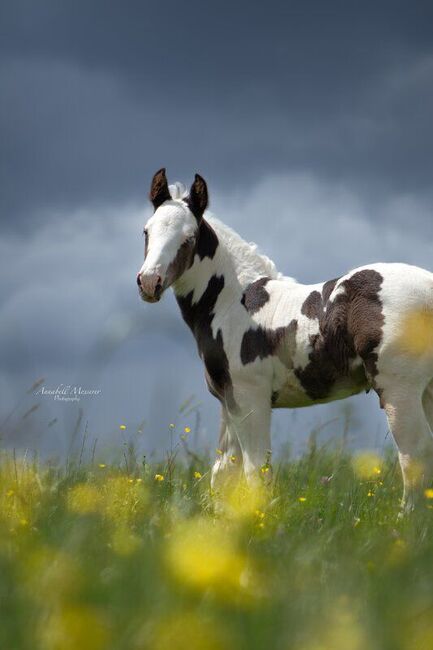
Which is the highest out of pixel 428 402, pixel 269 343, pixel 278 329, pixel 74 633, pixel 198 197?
pixel 198 197

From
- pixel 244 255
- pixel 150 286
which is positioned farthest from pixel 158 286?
pixel 244 255

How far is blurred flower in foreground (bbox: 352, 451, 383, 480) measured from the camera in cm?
679

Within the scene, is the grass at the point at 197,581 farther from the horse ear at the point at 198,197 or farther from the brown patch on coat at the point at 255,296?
the horse ear at the point at 198,197

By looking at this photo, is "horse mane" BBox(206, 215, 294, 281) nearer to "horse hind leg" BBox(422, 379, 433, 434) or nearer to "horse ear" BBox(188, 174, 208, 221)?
"horse ear" BBox(188, 174, 208, 221)

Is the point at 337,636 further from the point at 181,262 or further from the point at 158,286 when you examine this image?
the point at 181,262

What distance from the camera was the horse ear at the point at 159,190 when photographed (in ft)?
22.4

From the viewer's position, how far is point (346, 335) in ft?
20.0

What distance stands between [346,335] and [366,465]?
5.20 feet

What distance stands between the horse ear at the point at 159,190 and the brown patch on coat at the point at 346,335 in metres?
1.62

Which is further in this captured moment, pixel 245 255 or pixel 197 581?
pixel 245 255

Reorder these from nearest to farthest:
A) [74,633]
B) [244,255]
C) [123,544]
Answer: [74,633]
[123,544]
[244,255]

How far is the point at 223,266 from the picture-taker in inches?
275

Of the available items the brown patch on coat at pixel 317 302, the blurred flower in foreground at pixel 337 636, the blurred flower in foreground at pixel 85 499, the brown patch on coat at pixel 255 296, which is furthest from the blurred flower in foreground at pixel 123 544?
the brown patch on coat at pixel 255 296

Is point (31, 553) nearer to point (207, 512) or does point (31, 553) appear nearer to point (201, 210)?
point (207, 512)
